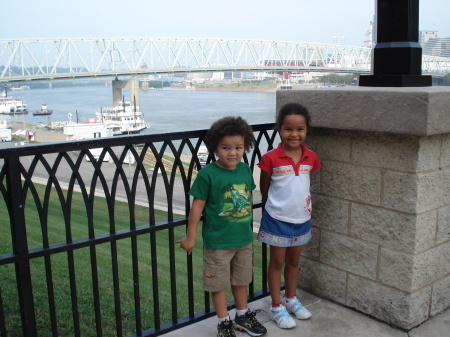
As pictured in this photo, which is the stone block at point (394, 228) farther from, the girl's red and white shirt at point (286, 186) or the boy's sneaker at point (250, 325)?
the boy's sneaker at point (250, 325)

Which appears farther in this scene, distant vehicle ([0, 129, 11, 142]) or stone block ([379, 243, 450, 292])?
distant vehicle ([0, 129, 11, 142])

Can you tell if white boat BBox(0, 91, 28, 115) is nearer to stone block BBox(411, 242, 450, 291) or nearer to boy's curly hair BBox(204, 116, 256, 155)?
boy's curly hair BBox(204, 116, 256, 155)

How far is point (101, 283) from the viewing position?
25.1ft

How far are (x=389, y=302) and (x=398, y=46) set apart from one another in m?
1.53

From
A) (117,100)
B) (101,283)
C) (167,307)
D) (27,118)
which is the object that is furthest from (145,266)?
(27,118)

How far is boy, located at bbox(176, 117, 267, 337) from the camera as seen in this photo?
257cm

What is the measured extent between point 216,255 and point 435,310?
4.71 ft

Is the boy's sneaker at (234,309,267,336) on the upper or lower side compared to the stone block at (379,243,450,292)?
lower

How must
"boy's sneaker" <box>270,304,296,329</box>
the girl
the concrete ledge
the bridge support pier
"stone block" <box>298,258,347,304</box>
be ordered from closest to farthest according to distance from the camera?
1. the concrete ledge
2. the girl
3. "boy's sneaker" <box>270,304,296,329</box>
4. "stone block" <box>298,258,347,304</box>
5. the bridge support pier

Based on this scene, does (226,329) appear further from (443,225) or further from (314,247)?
(443,225)

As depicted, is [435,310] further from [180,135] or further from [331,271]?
[180,135]

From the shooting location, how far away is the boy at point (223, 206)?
257cm

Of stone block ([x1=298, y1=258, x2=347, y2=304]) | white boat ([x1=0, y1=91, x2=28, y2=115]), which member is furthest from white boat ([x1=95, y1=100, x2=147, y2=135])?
stone block ([x1=298, y1=258, x2=347, y2=304])

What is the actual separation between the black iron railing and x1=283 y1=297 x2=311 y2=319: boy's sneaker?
301 millimetres
